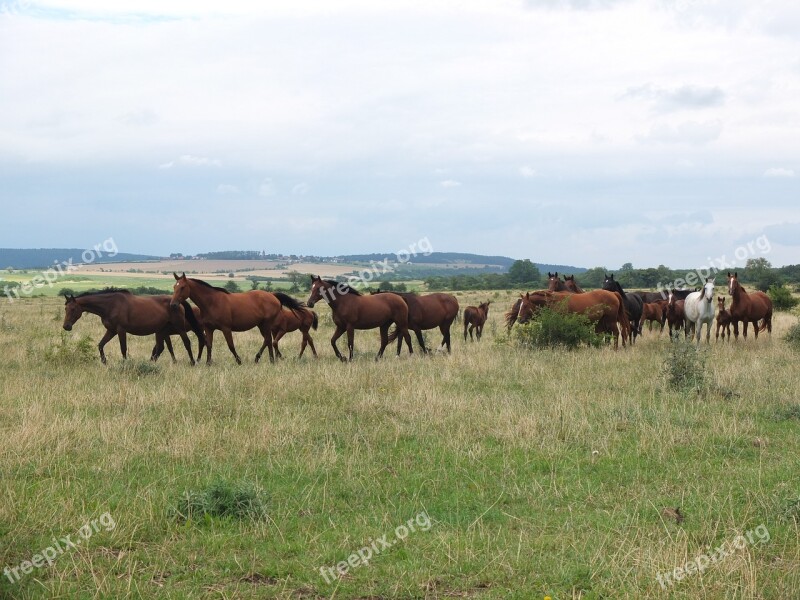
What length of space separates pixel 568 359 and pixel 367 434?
8.31 meters

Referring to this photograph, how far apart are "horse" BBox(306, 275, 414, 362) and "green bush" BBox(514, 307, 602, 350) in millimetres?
3437

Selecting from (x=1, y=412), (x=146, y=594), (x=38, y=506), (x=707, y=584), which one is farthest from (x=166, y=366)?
(x=707, y=584)

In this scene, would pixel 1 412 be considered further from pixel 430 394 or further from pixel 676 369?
pixel 676 369

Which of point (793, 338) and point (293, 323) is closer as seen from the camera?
point (293, 323)

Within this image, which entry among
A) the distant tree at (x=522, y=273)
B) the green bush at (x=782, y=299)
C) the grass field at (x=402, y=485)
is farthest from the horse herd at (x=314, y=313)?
the distant tree at (x=522, y=273)

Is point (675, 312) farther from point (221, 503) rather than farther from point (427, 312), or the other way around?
point (221, 503)

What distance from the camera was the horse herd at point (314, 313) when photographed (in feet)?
55.8

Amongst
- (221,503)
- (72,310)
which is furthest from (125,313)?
(221,503)

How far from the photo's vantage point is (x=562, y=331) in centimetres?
1961

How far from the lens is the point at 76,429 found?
9406 mm

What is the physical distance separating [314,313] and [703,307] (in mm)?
10369

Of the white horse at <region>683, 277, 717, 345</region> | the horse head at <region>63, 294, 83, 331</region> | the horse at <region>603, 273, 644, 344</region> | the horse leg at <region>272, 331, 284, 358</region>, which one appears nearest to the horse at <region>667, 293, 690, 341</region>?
the horse at <region>603, 273, 644, 344</region>

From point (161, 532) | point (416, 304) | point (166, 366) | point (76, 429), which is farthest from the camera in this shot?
point (416, 304)

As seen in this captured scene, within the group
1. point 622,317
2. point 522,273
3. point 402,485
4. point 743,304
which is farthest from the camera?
point 522,273
